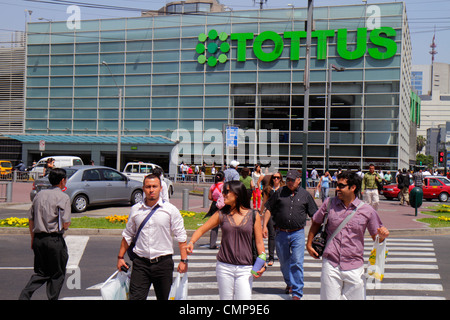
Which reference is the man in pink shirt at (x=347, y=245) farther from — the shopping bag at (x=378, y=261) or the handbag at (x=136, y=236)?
the handbag at (x=136, y=236)

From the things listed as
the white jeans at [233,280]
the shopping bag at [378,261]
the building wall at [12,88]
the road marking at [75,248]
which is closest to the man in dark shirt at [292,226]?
the shopping bag at [378,261]

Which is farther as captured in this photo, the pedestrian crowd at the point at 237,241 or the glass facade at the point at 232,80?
the glass facade at the point at 232,80

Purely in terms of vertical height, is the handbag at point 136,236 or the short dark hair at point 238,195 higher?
the short dark hair at point 238,195

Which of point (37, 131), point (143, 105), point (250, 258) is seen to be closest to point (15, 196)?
point (250, 258)

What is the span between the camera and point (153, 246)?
5.49m

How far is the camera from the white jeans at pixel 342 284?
532 centimetres

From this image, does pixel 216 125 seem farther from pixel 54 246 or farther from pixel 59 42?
pixel 54 246

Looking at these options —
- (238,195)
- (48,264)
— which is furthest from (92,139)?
(238,195)

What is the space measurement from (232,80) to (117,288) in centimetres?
4259

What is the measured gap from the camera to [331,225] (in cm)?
556

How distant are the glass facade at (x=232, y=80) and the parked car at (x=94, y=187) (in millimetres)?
27098

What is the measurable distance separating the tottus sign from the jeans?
37807mm

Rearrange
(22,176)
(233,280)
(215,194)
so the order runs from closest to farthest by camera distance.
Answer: (233,280) → (215,194) → (22,176)

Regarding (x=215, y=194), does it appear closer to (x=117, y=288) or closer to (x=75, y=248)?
(x=75, y=248)
